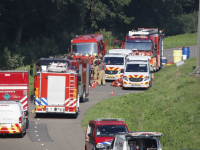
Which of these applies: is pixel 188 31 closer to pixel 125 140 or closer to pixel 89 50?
pixel 89 50

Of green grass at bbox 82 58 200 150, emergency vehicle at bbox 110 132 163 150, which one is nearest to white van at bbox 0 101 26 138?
green grass at bbox 82 58 200 150

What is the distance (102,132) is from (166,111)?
31.6 feet

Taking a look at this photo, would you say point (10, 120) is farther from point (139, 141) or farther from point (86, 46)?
point (86, 46)

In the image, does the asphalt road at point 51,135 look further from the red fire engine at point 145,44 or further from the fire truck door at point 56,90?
the red fire engine at point 145,44

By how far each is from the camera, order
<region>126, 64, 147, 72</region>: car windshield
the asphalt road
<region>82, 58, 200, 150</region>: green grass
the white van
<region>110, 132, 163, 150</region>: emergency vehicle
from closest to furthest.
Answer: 1. <region>110, 132, 163, 150</region>: emergency vehicle
2. the asphalt road
3. <region>82, 58, 200, 150</region>: green grass
4. the white van
5. <region>126, 64, 147, 72</region>: car windshield

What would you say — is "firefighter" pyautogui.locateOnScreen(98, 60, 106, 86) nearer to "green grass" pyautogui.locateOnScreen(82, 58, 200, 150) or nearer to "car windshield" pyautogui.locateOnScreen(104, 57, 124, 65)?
"car windshield" pyautogui.locateOnScreen(104, 57, 124, 65)

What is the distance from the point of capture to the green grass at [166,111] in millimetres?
21797

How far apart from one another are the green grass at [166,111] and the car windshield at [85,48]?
8.65 m

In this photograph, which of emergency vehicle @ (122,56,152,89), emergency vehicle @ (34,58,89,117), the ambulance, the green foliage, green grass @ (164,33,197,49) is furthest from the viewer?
green grass @ (164,33,197,49)

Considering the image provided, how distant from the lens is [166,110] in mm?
27844

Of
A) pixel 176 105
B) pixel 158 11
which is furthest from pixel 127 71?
pixel 158 11

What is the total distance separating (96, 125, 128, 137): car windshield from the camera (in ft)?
60.5

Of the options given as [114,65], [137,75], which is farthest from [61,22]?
[137,75]

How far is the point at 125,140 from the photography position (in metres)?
14.3
